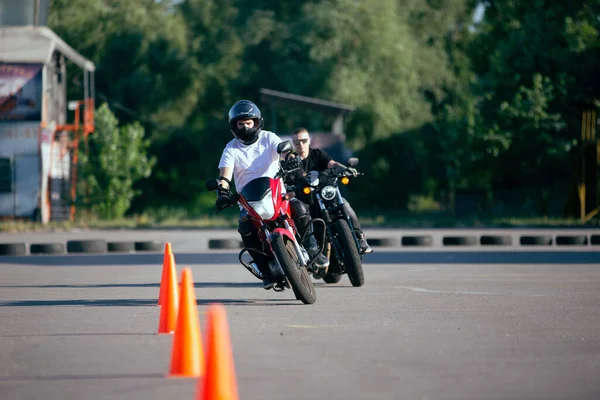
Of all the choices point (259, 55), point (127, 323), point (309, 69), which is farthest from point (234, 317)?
point (259, 55)

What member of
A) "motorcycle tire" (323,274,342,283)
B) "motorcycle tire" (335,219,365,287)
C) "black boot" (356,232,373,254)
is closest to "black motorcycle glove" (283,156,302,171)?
"motorcycle tire" (335,219,365,287)

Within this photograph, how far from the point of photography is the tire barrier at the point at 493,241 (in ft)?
81.9

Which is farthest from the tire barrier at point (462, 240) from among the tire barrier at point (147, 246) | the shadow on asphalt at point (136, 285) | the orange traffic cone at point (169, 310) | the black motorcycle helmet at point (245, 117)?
the orange traffic cone at point (169, 310)

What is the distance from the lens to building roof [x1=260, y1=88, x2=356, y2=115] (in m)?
44.5

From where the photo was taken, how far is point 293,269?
36.7 feet

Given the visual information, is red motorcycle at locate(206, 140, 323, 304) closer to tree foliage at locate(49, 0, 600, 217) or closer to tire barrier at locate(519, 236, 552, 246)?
tire barrier at locate(519, 236, 552, 246)

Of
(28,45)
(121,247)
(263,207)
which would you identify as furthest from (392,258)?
(28,45)

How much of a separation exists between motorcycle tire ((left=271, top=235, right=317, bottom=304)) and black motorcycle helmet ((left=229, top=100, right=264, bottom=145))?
1.32 metres

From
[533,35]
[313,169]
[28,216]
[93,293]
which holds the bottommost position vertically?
[28,216]

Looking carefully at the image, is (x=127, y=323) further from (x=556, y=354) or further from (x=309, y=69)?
(x=309, y=69)

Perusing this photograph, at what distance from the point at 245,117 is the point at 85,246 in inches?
478

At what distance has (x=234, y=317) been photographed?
10703 millimetres

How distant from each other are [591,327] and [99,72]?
54673 mm

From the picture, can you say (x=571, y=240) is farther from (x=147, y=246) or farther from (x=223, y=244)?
(x=147, y=246)
